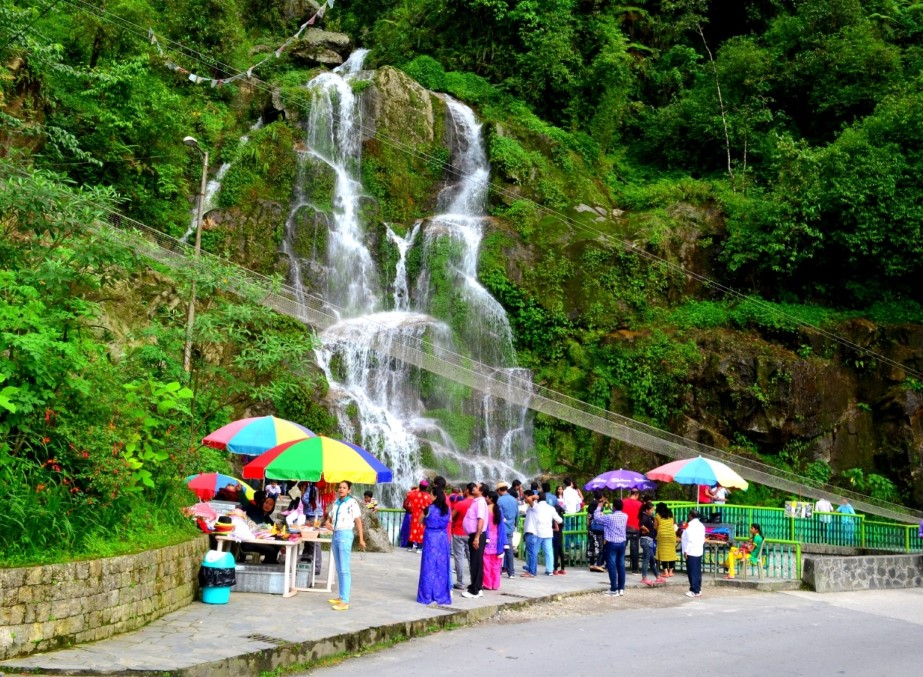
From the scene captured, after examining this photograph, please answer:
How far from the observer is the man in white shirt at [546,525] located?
47.6 feet

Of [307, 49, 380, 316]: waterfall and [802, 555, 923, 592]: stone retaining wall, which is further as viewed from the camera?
[307, 49, 380, 316]: waterfall

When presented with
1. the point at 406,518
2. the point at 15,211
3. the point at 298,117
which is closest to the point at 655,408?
the point at 406,518

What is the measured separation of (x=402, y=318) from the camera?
85.3ft

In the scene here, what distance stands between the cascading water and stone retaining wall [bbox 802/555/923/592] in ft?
30.0

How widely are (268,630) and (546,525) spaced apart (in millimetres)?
6938

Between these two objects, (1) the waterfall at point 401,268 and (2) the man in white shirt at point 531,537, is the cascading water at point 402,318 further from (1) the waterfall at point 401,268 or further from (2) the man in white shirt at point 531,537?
(2) the man in white shirt at point 531,537

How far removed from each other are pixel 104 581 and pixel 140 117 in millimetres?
21322

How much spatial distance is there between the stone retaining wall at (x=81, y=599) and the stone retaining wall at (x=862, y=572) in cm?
Answer: 1071

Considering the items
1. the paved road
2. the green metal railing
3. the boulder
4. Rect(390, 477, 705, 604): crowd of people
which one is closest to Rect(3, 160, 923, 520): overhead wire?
the green metal railing

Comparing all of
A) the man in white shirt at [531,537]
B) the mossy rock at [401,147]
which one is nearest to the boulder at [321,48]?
the mossy rock at [401,147]

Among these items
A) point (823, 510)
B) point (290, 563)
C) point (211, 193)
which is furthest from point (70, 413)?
point (211, 193)

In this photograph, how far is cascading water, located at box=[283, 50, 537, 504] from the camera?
22.4 meters

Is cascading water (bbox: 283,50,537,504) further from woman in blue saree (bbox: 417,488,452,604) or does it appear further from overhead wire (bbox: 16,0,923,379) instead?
woman in blue saree (bbox: 417,488,452,604)

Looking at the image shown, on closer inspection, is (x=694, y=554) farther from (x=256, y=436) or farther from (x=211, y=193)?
(x=211, y=193)
